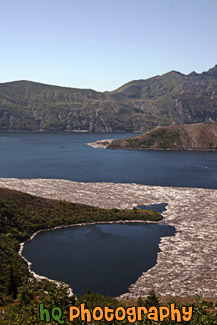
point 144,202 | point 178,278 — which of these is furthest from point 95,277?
point 144,202

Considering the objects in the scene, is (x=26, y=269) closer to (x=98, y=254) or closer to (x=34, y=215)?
(x=98, y=254)

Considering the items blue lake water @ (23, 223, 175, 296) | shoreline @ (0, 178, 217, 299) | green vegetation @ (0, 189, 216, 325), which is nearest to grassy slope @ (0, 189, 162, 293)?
green vegetation @ (0, 189, 216, 325)

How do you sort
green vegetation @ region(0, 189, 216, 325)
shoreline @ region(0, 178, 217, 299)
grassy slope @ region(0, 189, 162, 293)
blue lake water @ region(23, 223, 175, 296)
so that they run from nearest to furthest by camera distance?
green vegetation @ region(0, 189, 216, 325) < shoreline @ region(0, 178, 217, 299) < blue lake water @ region(23, 223, 175, 296) < grassy slope @ region(0, 189, 162, 293)

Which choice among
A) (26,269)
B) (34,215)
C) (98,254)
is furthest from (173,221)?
(26,269)

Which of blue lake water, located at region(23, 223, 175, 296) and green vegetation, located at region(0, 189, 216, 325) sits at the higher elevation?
green vegetation, located at region(0, 189, 216, 325)

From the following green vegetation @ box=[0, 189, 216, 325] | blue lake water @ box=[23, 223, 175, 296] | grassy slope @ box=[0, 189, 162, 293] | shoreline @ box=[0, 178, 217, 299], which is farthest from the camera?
grassy slope @ box=[0, 189, 162, 293]

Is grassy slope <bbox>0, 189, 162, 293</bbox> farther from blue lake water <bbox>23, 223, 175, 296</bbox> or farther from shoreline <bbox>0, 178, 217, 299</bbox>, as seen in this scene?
shoreline <bbox>0, 178, 217, 299</bbox>

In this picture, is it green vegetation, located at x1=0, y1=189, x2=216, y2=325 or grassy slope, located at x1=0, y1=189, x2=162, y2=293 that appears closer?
green vegetation, located at x1=0, y1=189, x2=216, y2=325

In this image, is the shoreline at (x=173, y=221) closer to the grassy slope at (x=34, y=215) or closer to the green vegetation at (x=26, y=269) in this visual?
the green vegetation at (x=26, y=269)
